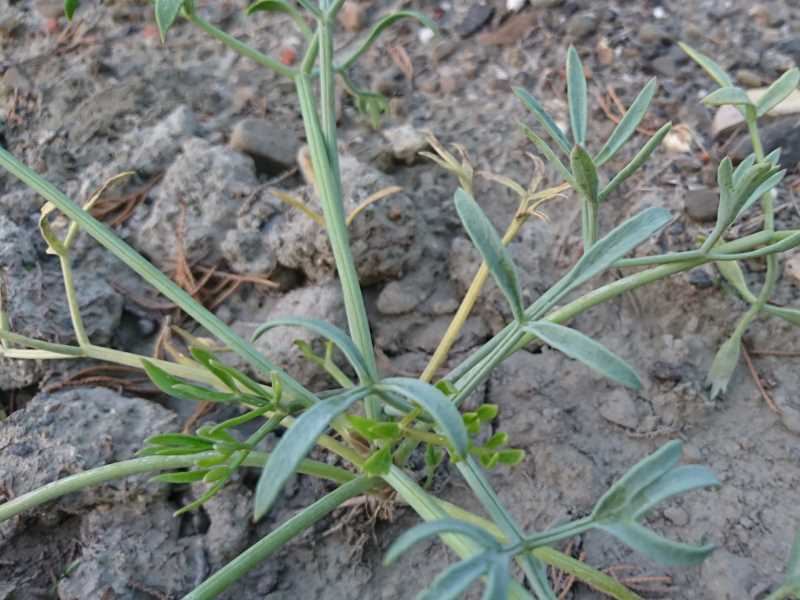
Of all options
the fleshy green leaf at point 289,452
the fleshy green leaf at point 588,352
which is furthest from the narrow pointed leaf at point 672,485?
the fleshy green leaf at point 289,452

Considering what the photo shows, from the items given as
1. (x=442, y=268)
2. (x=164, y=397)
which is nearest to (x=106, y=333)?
(x=164, y=397)

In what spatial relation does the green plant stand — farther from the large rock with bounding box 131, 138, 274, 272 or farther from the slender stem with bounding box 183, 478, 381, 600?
the large rock with bounding box 131, 138, 274, 272

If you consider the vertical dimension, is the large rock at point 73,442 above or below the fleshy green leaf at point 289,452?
below

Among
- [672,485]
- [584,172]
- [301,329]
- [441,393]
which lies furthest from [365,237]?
[672,485]

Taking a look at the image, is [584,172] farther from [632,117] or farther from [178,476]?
[178,476]

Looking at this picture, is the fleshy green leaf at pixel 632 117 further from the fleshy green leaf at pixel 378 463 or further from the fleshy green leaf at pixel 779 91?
the fleshy green leaf at pixel 378 463

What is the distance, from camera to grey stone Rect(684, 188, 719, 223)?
5.11ft

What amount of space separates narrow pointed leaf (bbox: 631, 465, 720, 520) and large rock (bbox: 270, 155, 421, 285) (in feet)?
2.83

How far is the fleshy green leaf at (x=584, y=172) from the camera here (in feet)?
3.03

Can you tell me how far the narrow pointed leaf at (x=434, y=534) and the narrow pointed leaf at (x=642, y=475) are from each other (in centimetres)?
13

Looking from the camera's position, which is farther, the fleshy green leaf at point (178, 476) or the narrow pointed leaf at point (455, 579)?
the fleshy green leaf at point (178, 476)

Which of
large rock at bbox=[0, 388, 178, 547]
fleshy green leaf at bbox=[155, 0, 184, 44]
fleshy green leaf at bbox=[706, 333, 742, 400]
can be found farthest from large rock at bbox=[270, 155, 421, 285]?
fleshy green leaf at bbox=[706, 333, 742, 400]

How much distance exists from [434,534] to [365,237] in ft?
2.91

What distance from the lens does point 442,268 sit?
5.41 ft
